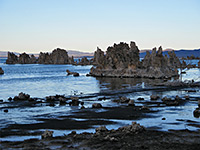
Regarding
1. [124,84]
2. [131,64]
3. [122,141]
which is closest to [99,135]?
[122,141]

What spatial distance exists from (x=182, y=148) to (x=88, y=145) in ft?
18.7

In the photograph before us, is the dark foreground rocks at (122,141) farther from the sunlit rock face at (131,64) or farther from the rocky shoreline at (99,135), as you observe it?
the sunlit rock face at (131,64)

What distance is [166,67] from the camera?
281ft


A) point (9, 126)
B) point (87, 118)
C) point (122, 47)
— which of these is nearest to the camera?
point (9, 126)

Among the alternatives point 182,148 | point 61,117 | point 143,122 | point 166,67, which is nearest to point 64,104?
point 61,117

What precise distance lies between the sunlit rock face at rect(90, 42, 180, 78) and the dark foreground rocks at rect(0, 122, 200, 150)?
6223 centimetres

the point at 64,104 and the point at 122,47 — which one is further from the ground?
the point at 122,47

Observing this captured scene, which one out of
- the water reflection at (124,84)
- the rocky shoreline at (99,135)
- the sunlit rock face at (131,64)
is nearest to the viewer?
the rocky shoreline at (99,135)

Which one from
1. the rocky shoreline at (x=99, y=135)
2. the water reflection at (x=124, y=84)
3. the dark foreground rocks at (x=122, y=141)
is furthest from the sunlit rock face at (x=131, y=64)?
the dark foreground rocks at (x=122, y=141)

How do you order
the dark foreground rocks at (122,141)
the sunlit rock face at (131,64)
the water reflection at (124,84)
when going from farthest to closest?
the sunlit rock face at (131,64) → the water reflection at (124,84) → the dark foreground rocks at (122,141)

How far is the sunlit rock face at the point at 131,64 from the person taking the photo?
270 ft

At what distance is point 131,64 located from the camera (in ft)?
290

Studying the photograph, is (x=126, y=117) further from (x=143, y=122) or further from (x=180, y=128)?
(x=180, y=128)

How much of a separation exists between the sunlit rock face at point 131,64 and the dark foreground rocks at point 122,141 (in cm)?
6223
